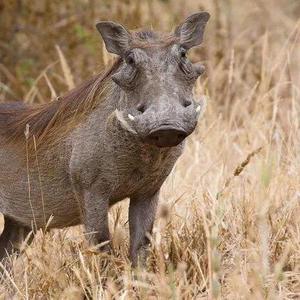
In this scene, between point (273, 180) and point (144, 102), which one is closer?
point (144, 102)

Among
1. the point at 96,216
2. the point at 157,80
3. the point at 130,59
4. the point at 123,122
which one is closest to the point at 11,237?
the point at 96,216

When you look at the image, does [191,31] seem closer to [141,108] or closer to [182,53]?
[182,53]

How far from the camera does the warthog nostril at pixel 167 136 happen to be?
386 cm

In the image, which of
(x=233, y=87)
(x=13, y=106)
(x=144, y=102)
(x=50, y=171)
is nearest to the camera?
(x=144, y=102)

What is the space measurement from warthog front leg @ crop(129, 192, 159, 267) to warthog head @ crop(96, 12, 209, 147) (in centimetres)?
52

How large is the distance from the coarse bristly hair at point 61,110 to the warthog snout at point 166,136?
0.45 m

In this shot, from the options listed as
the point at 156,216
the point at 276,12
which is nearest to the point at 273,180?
the point at 156,216

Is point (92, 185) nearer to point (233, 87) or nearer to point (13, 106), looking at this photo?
point (13, 106)

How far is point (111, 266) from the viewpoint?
444cm

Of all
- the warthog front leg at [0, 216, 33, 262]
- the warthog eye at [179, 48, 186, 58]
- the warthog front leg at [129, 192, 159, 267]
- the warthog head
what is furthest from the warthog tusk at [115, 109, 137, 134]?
the warthog front leg at [0, 216, 33, 262]

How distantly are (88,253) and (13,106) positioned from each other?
4.07 feet

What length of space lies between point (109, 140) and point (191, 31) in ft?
1.86

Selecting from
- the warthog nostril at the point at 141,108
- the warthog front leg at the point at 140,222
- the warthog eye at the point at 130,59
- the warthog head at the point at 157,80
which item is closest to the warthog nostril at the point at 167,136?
the warthog head at the point at 157,80

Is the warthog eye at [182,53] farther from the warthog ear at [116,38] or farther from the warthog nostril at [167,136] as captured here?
the warthog nostril at [167,136]
